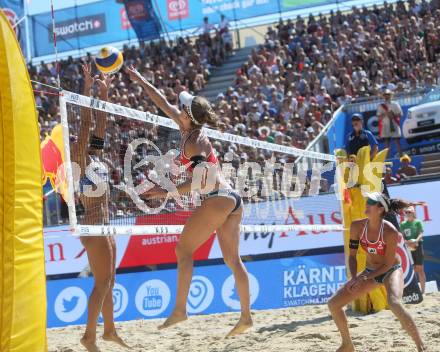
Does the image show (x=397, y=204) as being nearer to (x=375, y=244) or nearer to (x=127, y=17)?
(x=375, y=244)

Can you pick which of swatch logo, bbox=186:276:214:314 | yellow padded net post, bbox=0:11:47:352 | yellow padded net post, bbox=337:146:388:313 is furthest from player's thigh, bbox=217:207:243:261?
swatch logo, bbox=186:276:214:314

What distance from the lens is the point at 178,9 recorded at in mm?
20891

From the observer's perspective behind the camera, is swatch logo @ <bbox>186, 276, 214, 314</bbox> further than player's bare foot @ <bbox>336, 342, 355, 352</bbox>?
Yes

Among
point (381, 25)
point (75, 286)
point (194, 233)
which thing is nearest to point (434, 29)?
point (381, 25)

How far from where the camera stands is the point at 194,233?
564cm

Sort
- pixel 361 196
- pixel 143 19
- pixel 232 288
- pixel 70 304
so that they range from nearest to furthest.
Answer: pixel 361 196 → pixel 232 288 → pixel 70 304 → pixel 143 19

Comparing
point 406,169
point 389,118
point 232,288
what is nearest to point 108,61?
point 232,288

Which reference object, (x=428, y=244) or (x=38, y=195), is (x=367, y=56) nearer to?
(x=428, y=244)

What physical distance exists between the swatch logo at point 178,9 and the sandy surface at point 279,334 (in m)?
12.8

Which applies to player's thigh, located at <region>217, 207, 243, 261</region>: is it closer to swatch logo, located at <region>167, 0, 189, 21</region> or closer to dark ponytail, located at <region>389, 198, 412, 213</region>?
dark ponytail, located at <region>389, 198, 412, 213</region>

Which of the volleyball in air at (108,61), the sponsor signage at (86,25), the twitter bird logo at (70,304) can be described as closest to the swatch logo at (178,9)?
the sponsor signage at (86,25)

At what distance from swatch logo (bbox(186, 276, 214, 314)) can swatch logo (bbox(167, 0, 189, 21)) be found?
11.1 m

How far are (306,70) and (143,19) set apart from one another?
598cm

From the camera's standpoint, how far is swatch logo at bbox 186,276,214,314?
1153cm
